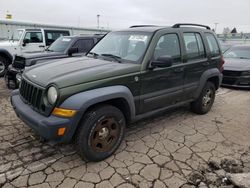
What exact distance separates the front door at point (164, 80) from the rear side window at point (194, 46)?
29 centimetres

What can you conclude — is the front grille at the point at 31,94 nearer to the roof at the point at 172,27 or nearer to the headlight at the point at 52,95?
the headlight at the point at 52,95

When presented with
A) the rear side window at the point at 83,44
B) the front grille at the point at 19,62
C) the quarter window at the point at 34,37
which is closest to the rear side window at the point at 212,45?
the rear side window at the point at 83,44

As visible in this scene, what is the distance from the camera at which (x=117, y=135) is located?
3.33 metres

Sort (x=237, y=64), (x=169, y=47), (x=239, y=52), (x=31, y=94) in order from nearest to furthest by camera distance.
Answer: (x=31, y=94) → (x=169, y=47) → (x=237, y=64) → (x=239, y=52)

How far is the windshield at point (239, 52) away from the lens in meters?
8.55

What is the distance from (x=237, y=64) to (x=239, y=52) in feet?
4.87

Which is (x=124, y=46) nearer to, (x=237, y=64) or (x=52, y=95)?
(x=52, y=95)

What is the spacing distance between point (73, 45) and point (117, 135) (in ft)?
15.5

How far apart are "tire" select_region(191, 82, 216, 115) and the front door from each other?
2.68 ft

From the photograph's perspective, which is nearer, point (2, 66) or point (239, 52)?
point (2, 66)

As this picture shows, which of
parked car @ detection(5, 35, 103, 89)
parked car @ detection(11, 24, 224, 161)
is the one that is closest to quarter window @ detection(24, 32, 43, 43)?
parked car @ detection(5, 35, 103, 89)

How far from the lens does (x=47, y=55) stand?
6613 mm

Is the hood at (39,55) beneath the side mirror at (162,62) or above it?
beneath

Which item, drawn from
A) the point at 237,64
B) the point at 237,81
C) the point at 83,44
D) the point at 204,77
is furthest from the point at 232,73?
the point at 83,44
